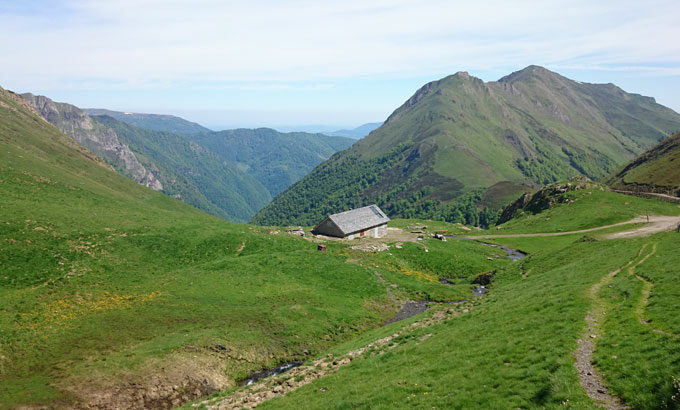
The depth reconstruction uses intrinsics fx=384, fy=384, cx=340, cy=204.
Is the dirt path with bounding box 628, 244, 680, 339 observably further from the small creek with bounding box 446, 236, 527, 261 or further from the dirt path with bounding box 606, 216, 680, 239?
the small creek with bounding box 446, 236, 527, 261

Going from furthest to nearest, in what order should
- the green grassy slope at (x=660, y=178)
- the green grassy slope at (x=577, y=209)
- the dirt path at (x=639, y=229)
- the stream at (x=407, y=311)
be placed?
the green grassy slope at (x=660, y=178), the green grassy slope at (x=577, y=209), the dirt path at (x=639, y=229), the stream at (x=407, y=311)

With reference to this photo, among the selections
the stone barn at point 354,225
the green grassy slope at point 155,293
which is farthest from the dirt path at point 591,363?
the stone barn at point 354,225

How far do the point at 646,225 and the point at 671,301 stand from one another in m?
67.9

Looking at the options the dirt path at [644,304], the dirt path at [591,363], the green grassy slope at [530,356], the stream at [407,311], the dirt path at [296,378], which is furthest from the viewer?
the stream at [407,311]

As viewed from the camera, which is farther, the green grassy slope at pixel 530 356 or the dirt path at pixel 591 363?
the green grassy slope at pixel 530 356

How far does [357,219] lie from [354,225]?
8.42 ft

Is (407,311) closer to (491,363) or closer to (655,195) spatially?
(491,363)

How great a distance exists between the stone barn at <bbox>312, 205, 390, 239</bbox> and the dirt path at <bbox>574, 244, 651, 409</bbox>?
Result: 5437 cm

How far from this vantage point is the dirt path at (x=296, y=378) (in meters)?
26.9

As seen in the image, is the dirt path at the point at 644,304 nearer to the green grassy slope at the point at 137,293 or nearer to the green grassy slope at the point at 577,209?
the green grassy slope at the point at 137,293

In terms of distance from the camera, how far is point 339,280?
5491 cm

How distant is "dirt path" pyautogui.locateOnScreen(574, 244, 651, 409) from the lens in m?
15.3

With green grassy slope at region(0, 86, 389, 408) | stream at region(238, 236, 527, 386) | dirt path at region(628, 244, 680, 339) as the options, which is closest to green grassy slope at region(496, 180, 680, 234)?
stream at region(238, 236, 527, 386)

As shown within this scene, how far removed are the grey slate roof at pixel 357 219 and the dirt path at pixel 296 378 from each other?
44901 millimetres
